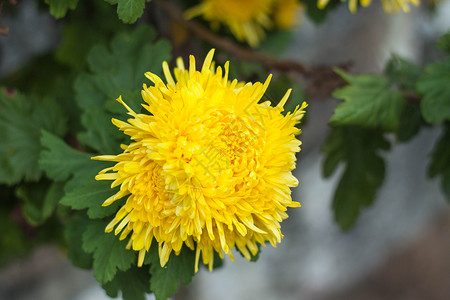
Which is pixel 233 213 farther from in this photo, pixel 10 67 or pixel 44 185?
pixel 10 67

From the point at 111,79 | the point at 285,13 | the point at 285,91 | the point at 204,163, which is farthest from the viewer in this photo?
the point at 285,13

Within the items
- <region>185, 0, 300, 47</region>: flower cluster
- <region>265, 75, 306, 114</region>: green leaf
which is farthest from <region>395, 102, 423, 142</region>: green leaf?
<region>185, 0, 300, 47</region>: flower cluster

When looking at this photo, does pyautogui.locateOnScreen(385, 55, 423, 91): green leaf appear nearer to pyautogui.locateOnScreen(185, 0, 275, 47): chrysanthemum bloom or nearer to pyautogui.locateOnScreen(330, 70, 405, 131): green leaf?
pyautogui.locateOnScreen(330, 70, 405, 131): green leaf

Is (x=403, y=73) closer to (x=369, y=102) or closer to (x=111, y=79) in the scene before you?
(x=369, y=102)

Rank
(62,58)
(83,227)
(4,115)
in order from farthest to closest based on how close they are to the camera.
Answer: (62,58), (4,115), (83,227)

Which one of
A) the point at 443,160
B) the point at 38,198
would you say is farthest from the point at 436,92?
the point at 38,198

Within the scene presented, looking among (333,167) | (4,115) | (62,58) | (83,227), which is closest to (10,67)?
(62,58)
